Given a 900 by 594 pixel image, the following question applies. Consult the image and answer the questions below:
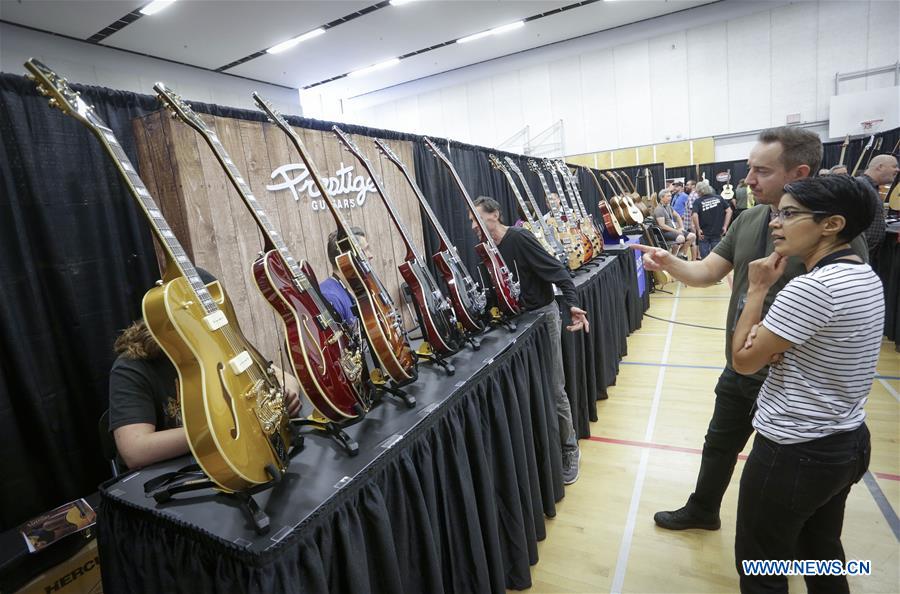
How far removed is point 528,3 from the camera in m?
9.20

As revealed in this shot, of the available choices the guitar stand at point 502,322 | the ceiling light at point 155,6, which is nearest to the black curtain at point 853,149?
the guitar stand at point 502,322

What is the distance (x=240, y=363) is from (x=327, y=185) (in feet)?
6.99

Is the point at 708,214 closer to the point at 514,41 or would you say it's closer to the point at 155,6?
the point at 514,41

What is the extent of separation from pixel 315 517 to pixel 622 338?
14.1 ft

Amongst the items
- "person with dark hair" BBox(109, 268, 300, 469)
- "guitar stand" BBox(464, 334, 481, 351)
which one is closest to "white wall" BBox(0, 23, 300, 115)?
"person with dark hair" BBox(109, 268, 300, 469)

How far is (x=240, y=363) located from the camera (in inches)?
44.6

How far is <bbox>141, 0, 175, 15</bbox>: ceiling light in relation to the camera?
704 cm

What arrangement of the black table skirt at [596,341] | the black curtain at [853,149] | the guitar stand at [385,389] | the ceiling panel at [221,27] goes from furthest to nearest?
1. the black curtain at [853,149]
2. the ceiling panel at [221,27]
3. the black table skirt at [596,341]
4. the guitar stand at [385,389]

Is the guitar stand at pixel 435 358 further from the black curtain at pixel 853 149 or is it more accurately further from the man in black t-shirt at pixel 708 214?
the black curtain at pixel 853 149

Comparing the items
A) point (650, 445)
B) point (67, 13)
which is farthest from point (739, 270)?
point (67, 13)

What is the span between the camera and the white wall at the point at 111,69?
693 cm

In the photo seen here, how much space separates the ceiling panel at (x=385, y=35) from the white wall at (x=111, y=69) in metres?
0.55

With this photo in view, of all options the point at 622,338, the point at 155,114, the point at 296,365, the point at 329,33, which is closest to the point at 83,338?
the point at 155,114

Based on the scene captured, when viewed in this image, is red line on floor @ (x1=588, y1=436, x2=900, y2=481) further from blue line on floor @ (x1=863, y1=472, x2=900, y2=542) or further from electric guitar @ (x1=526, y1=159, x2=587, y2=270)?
electric guitar @ (x1=526, y1=159, x2=587, y2=270)
